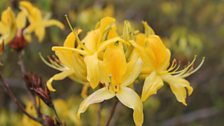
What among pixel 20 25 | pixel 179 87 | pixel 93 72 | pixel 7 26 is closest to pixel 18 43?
pixel 7 26

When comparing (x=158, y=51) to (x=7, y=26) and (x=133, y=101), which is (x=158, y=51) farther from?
(x=7, y=26)

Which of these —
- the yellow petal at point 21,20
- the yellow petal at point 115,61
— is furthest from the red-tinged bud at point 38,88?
the yellow petal at point 21,20

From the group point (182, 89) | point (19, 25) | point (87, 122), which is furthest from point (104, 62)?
point (87, 122)

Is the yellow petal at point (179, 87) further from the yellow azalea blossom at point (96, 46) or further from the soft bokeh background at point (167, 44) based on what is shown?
the soft bokeh background at point (167, 44)

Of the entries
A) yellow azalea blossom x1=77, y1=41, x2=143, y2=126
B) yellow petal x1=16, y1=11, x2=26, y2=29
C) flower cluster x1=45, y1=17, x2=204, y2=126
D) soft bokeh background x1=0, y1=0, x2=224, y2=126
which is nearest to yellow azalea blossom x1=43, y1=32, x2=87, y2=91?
flower cluster x1=45, y1=17, x2=204, y2=126

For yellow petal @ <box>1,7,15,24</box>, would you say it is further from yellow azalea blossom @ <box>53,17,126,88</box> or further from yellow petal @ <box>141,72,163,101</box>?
yellow petal @ <box>141,72,163,101</box>
